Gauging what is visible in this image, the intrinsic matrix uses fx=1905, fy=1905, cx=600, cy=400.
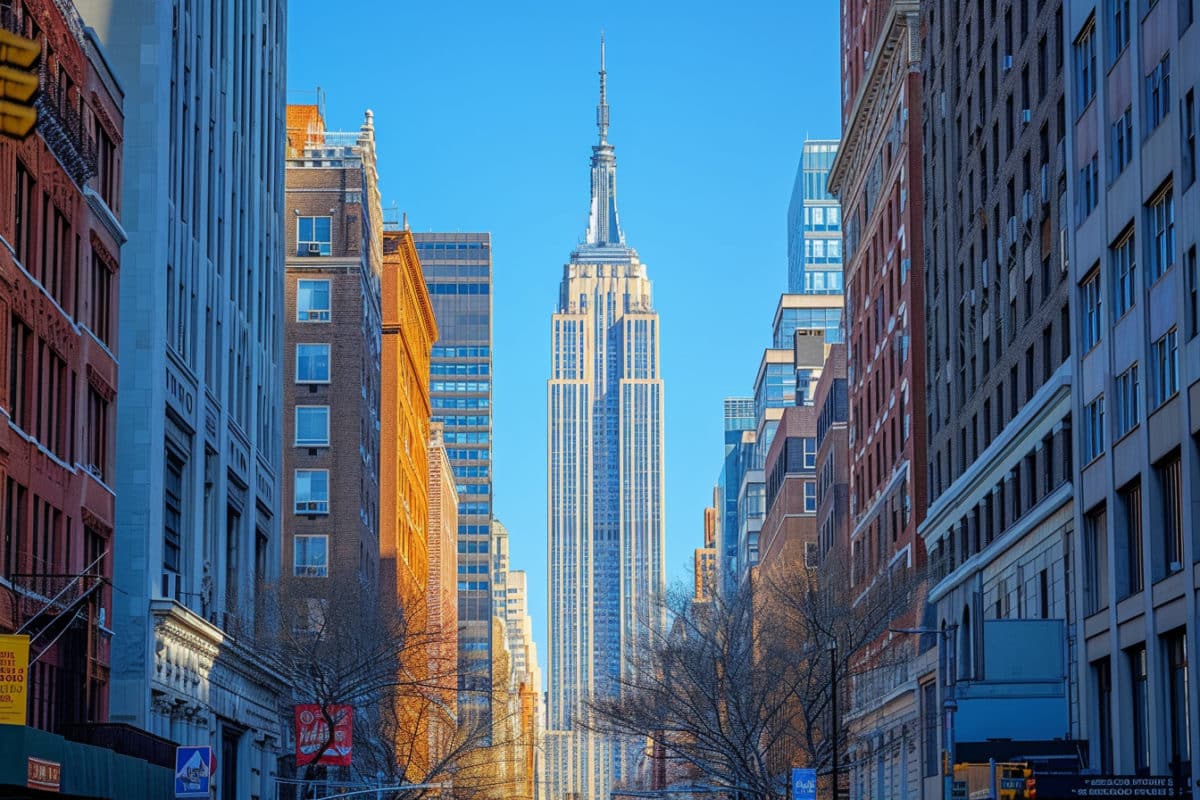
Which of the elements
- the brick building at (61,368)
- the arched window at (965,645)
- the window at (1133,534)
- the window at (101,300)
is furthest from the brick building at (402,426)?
the window at (1133,534)

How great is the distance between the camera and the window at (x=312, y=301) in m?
110

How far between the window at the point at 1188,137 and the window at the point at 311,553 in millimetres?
71883

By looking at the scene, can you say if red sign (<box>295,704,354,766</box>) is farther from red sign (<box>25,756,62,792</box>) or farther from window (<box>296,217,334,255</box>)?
window (<box>296,217,334,255</box>)

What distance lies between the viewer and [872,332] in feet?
325

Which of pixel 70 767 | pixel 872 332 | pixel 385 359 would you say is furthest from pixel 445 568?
pixel 70 767

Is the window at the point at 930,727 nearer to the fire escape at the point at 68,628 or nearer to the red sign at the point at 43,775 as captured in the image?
the fire escape at the point at 68,628

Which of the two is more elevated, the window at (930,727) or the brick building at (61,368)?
the brick building at (61,368)

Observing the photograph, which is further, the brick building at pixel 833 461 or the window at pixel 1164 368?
the brick building at pixel 833 461

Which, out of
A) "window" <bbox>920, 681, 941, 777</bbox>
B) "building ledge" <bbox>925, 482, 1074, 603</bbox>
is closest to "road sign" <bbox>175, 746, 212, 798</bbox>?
"building ledge" <bbox>925, 482, 1074, 603</bbox>

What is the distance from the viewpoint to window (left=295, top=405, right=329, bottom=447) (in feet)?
355

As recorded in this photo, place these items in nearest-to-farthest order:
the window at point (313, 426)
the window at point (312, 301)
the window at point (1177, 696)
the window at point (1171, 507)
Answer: the window at point (1177, 696), the window at point (1171, 507), the window at point (313, 426), the window at point (312, 301)

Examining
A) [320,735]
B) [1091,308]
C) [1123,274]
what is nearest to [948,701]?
[1091,308]

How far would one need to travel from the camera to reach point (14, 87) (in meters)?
8.65

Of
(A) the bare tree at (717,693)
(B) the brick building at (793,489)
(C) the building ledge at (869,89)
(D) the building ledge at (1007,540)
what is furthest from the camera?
(B) the brick building at (793,489)
